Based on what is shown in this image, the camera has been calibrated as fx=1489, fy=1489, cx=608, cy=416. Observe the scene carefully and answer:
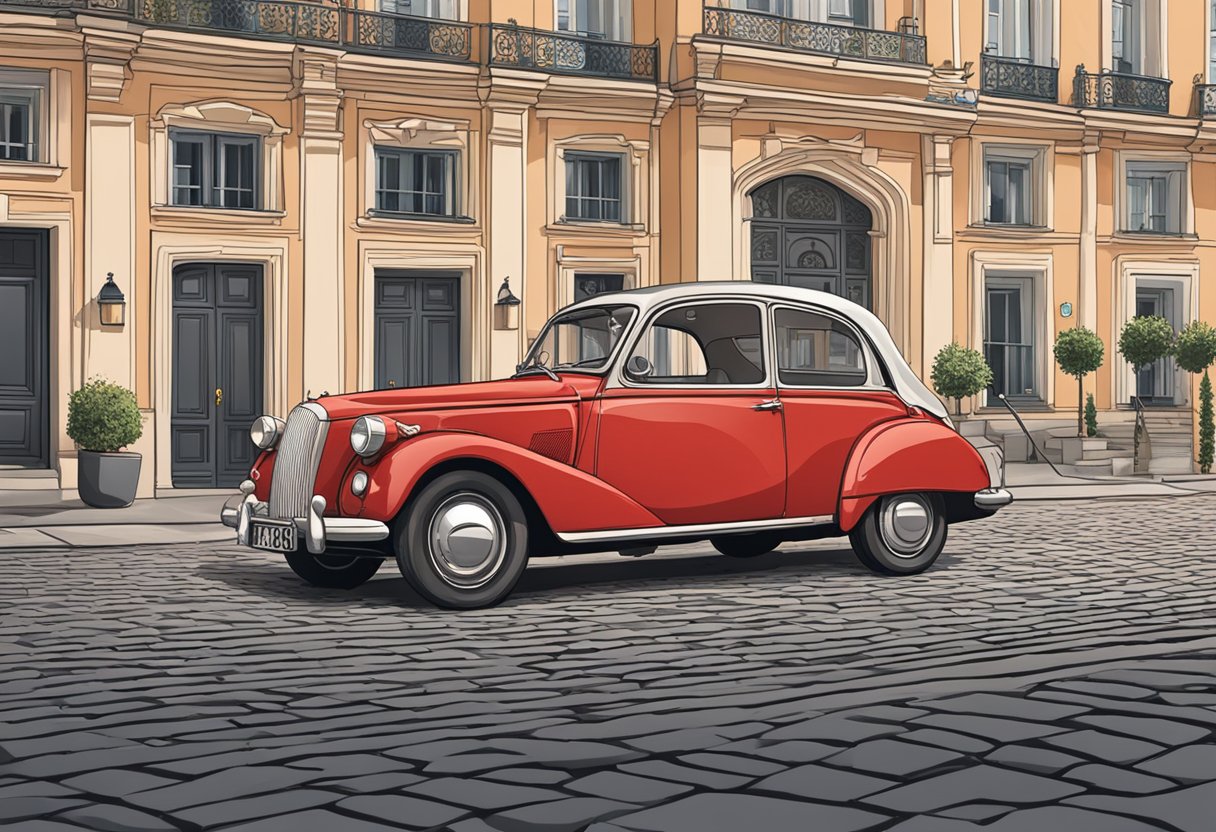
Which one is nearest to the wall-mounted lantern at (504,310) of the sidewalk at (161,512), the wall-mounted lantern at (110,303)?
the sidewalk at (161,512)

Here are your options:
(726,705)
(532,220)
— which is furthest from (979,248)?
(726,705)

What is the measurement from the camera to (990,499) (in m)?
10.9

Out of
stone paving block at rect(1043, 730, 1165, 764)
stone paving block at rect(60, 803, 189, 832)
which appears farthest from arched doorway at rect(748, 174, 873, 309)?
stone paving block at rect(60, 803, 189, 832)

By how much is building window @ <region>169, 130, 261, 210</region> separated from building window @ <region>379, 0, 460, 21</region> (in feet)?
9.59

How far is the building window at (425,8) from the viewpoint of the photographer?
867 inches

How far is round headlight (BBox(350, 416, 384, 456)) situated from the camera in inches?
341

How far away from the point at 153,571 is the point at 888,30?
17.7 metres

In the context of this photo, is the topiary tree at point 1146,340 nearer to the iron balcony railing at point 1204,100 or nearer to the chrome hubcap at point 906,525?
the iron balcony railing at point 1204,100

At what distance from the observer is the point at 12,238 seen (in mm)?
19812

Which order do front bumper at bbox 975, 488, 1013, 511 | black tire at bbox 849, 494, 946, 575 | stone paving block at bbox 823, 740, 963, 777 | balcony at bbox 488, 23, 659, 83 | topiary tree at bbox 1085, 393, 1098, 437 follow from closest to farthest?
stone paving block at bbox 823, 740, 963, 777
black tire at bbox 849, 494, 946, 575
front bumper at bbox 975, 488, 1013, 511
balcony at bbox 488, 23, 659, 83
topiary tree at bbox 1085, 393, 1098, 437

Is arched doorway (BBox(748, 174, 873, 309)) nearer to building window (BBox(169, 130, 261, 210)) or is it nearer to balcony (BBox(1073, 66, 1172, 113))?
balcony (BBox(1073, 66, 1172, 113))

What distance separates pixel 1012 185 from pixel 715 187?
6732mm

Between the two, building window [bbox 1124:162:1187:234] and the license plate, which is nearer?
the license plate

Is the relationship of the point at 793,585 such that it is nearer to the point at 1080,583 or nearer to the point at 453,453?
the point at 1080,583
